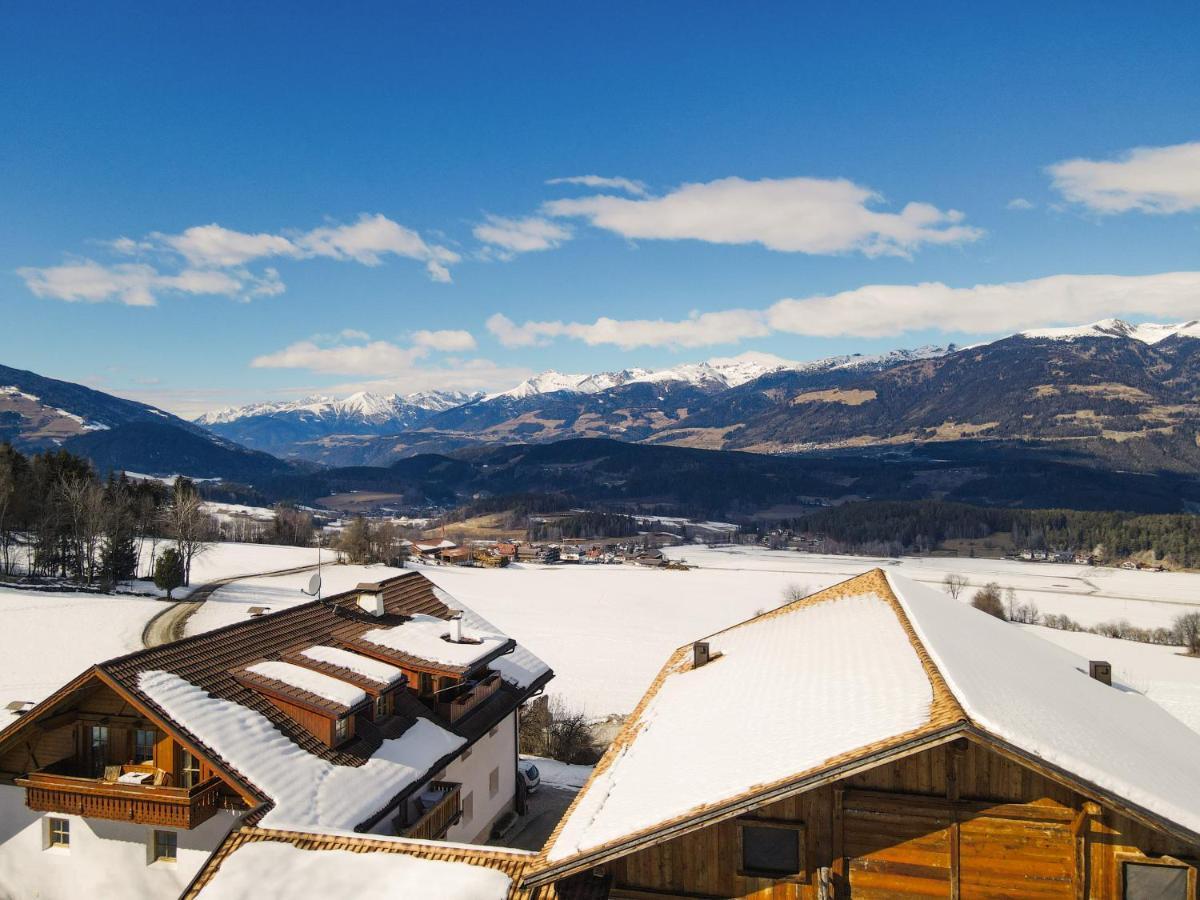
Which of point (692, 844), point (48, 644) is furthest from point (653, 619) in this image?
point (692, 844)

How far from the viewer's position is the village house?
15562 millimetres

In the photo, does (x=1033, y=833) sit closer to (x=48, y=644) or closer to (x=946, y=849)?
(x=946, y=849)

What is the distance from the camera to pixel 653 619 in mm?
89938

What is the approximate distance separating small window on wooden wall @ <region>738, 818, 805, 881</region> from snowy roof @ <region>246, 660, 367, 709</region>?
1017cm

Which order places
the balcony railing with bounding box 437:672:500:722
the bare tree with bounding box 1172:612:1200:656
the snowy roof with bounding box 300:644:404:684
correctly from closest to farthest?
1. the snowy roof with bounding box 300:644:404:684
2. the balcony railing with bounding box 437:672:500:722
3. the bare tree with bounding box 1172:612:1200:656

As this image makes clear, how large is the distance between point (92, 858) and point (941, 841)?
17.3 metres

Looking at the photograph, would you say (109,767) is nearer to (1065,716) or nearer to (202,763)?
(202,763)

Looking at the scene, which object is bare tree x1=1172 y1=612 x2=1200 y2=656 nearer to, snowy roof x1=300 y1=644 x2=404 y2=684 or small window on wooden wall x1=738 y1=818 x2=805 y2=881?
small window on wooden wall x1=738 y1=818 x2=805 y2=881

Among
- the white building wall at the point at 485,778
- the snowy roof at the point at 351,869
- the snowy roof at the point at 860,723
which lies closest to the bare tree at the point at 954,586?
the white building wall at the point at 485,778

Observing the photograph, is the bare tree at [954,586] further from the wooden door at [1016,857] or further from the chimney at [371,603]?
the wooden door at [1016,857]

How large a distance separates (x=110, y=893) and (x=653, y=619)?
2997 inches

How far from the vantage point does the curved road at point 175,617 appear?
2067 inches

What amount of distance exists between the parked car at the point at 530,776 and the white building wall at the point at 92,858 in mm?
13081

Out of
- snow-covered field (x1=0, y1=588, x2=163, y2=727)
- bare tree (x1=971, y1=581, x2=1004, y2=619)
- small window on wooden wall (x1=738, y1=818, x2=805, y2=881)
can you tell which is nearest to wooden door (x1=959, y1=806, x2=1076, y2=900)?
small window on wooden wall (x1=738, y1=818, x2=805, y2=881)
